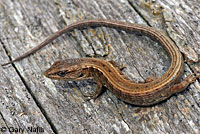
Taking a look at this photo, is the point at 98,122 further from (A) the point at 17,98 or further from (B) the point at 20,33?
(B) the point at 20,33

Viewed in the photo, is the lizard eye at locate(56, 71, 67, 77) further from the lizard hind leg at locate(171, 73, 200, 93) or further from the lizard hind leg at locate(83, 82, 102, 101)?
the lizard hind leg at locate(171, 73, 200, 93)

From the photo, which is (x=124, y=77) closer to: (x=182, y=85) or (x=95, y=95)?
(x=95, y=95)

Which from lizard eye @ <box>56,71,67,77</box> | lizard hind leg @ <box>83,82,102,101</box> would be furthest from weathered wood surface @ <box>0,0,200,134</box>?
lizard eye @ <box>56,71,67,77</box>

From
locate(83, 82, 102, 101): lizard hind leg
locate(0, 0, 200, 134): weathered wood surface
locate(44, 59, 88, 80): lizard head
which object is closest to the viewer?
locate(0, 0, 200, 134): weathered wood surface

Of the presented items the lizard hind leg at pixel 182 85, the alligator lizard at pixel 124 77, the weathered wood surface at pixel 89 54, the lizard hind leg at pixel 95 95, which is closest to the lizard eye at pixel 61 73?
the alligator lizard at pixel 124 77

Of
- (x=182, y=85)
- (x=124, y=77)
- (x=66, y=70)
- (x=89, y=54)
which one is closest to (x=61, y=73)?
(x=66, y=70)

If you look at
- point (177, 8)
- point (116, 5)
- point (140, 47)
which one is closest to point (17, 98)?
point (140, 47)

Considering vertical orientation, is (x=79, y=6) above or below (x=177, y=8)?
above
